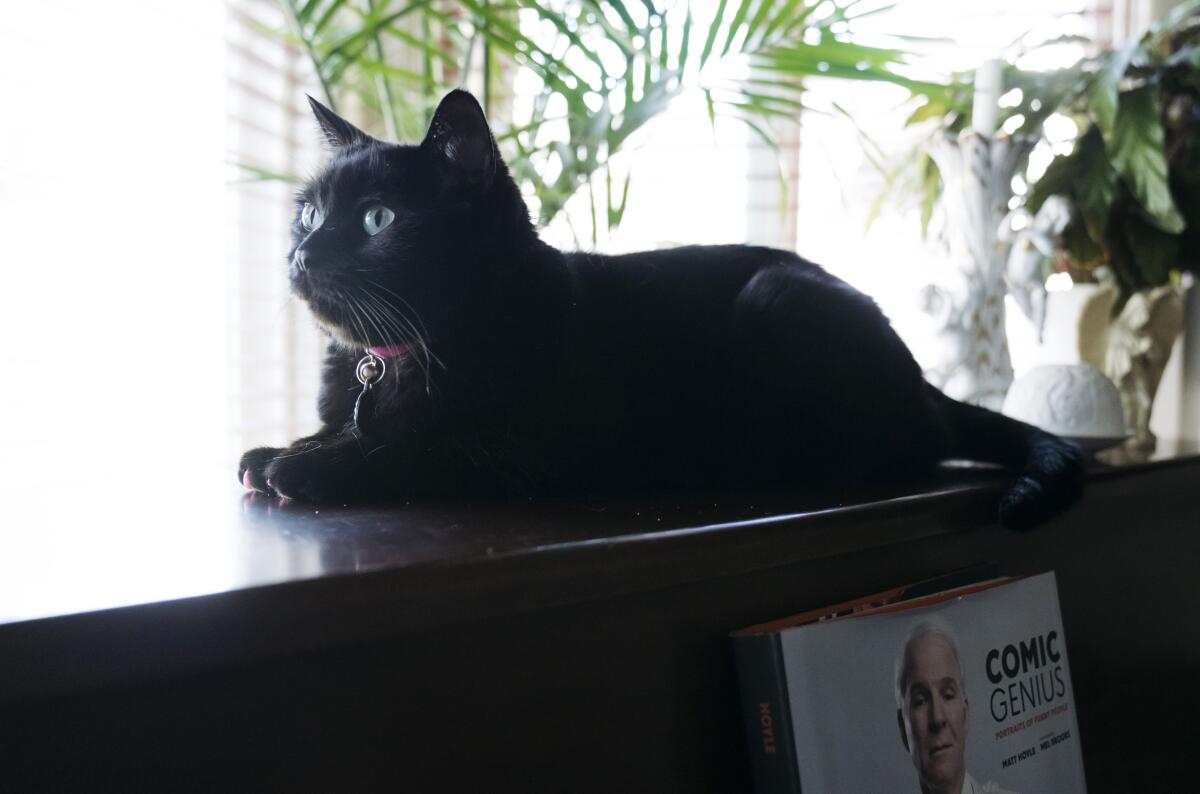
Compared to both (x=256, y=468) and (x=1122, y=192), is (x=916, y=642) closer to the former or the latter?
(x=256, y=468)

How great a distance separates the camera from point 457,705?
17.4 inches

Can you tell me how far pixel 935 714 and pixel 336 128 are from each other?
631 mm

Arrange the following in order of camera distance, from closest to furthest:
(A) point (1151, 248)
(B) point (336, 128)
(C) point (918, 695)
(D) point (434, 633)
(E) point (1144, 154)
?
(D) point (434, 633) < (C) point (918, 695) < (B) point (336, 128) < (E) point (1144, 154) < (A) point (1151, 248)

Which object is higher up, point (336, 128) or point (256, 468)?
point (336, 128)

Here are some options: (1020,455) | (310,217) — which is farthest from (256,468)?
(1020,455)

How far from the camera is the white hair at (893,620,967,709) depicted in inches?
22.8

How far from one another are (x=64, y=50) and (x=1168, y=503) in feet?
4.22

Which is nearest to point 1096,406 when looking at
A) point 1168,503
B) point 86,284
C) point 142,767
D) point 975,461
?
point 1168,503

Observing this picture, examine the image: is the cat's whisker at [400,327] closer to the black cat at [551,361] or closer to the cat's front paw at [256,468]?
the black cat at [551,361]

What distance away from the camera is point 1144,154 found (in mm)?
1216

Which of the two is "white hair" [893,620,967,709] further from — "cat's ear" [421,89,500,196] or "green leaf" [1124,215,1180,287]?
"green leaf" [1124,215,1180,287]

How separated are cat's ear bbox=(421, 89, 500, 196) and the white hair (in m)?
0.43

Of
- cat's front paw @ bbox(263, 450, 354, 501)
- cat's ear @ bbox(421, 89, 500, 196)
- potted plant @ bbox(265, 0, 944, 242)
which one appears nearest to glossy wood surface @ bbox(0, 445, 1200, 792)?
cat's front paw @ bbox(263, 450, 354, 501)

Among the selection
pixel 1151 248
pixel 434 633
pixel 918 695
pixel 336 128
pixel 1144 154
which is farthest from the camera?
pixel 1151 248
